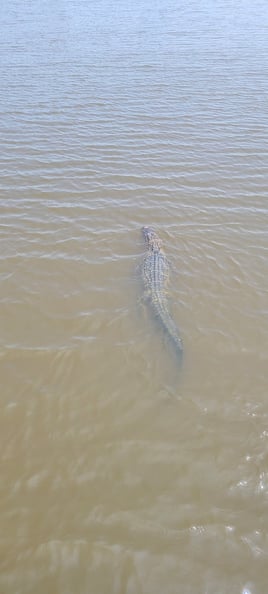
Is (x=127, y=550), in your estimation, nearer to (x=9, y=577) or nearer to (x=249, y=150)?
(x=9, y=577)

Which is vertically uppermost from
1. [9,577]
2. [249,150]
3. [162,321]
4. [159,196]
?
[249,150]

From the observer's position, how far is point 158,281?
8.33 meters

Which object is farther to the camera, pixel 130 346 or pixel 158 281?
pixel 158 281

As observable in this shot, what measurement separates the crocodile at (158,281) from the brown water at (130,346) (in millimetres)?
207

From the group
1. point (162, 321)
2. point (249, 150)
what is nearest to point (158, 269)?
point (162, 321)

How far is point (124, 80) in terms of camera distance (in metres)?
17.9

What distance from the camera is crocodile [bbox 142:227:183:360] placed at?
7.23 metres

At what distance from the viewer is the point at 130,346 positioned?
23.4ft

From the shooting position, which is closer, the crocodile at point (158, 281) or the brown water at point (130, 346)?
the brown water at point (130, 346)

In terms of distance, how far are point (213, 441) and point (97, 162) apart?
29.9ft

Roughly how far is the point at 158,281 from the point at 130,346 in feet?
5.63

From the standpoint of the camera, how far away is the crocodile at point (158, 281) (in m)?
7.23

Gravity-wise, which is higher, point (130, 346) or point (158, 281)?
point (158, 281)

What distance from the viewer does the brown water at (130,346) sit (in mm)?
4715
